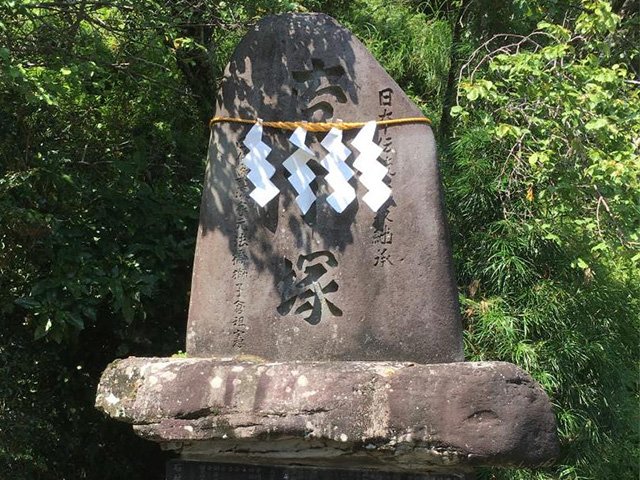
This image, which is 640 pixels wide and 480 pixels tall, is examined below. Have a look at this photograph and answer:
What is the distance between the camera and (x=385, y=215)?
3.19 m

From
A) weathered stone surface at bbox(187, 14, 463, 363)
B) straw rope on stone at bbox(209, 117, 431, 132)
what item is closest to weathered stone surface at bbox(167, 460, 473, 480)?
weathered stone surface at bbox(187, 14, 463, 363)

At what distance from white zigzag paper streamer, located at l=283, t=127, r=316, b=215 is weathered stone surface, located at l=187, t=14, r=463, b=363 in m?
0.03

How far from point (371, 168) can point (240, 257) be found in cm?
65

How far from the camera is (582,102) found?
3.79m

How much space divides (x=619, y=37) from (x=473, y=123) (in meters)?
1.22

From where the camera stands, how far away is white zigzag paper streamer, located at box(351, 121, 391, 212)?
3188 mm

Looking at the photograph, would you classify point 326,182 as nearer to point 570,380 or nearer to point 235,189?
point 235,189

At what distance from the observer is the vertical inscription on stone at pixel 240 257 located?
10.7 ft

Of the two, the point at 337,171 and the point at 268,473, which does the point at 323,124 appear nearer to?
the point at 337,171

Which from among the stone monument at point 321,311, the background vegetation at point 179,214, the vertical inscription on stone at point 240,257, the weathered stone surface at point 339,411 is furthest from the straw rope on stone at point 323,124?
the weathered stone surface at point 339,411

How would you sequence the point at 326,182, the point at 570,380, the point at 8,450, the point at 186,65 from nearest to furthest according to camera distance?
the point at 326,182, the point at 8,450, the point at 570,380, the point at 186,65

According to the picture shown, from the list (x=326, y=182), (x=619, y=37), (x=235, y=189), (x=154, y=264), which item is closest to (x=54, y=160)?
(x=154, y=264)

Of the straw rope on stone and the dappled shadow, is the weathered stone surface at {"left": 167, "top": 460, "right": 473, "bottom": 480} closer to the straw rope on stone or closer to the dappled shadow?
the dappled shadow

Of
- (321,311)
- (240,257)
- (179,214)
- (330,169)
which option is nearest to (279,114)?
(330,169)
